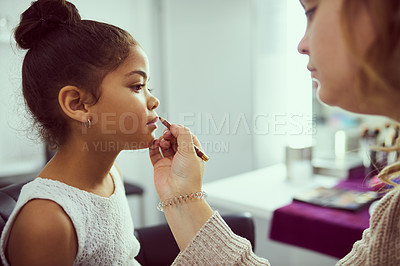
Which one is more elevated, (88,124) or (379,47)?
(379,47)

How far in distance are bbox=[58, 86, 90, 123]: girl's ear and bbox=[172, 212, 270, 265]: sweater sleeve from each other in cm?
37

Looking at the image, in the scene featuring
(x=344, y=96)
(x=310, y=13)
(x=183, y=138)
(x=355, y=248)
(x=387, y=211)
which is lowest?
(x=355, y=248)

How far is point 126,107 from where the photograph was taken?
818 mm

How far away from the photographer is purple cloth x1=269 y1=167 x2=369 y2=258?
3.59 ft

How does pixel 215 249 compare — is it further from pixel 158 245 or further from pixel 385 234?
pixel 158 245

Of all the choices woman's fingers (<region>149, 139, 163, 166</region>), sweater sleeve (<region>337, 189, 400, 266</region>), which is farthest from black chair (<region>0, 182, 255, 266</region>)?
sweater sleeve (<region>337, 189, 400, 266</region>)

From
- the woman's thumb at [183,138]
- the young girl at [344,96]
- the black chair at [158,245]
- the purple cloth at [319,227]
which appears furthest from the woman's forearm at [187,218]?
the purple cloth at [319,227]

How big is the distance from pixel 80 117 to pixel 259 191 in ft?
2.98

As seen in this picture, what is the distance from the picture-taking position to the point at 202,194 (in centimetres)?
76

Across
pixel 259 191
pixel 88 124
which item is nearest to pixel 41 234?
pixel 88 124

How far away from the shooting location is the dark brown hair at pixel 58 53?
77 cm

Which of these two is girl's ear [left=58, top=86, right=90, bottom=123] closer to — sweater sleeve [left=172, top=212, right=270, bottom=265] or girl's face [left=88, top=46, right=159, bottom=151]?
girl's face [left=88, top=46, right=159, bottom=151]

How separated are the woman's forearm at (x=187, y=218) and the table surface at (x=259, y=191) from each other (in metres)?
0.60

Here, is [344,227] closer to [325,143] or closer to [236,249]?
[236,249]
